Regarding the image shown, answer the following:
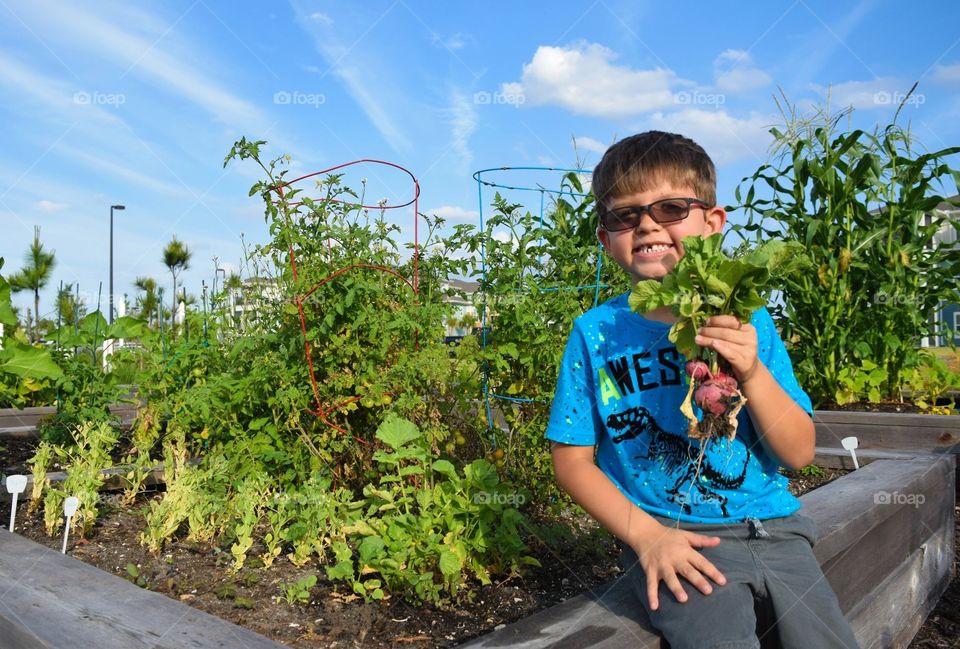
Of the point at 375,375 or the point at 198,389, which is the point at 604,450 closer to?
the point at 375,375

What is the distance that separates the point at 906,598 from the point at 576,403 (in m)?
1.96

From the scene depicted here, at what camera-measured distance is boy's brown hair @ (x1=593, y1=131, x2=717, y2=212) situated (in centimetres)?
190

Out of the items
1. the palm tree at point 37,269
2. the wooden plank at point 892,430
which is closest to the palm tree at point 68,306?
the palm tree at point 37,269

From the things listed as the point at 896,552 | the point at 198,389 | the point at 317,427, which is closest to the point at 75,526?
the point at 198,389

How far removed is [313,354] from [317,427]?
0.32 m

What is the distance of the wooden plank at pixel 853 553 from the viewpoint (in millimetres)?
1615

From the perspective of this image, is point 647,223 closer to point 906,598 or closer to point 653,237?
point 653,237

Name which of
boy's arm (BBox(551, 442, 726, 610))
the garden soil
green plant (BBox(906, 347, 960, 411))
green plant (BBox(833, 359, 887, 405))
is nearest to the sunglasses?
boy's arm (BBox(551, 442, 726, 610))

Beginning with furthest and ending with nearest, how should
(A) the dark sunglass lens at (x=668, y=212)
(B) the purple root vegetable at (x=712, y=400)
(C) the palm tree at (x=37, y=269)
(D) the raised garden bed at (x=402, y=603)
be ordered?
(C) the palm tree at (x=37, y=269) < (D) the raised garden bed at (x=402, y=603) < (A) the dark sunglass lens at (x=668, y=212) < (B) the purple root vegetable at (x=712, y=400)

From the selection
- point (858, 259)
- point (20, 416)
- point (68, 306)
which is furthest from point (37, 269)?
point (858, 259)

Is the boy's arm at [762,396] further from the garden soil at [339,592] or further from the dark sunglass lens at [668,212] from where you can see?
the garden soil at [339,592]

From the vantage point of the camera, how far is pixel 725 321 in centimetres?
150

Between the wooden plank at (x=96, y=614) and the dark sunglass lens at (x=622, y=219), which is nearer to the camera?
the wooden plank at (x=96, y=614)

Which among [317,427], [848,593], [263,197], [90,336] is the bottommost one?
[848,593]
